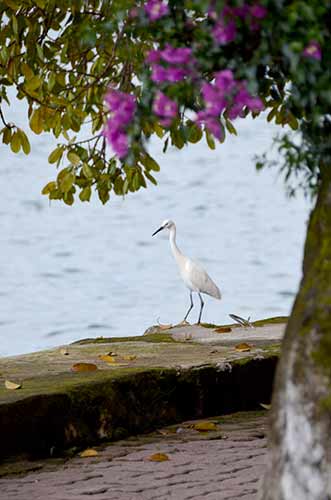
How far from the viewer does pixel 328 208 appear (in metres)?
5.61

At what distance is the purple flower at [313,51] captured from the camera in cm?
497

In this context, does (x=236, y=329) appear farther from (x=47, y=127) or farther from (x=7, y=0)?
(x=7, y=0)

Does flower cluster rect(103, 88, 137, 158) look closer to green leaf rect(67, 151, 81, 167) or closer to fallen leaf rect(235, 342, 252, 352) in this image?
green leaf rect(67, 151, 81, 167)

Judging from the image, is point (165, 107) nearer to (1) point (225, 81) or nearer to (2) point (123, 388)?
(1) point (225, 81)

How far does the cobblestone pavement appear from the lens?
7301 mm

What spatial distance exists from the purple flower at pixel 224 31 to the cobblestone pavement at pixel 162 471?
2.84 meters

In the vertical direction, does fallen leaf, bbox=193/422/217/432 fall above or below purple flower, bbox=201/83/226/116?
below

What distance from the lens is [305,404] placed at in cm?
533

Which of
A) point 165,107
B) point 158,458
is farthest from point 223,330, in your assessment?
point 165,107

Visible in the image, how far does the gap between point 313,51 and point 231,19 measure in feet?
1.32

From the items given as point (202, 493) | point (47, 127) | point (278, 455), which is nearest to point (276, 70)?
point (278, 455)

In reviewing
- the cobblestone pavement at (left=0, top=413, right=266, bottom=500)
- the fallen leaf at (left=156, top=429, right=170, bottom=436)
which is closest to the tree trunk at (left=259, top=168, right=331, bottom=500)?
the cobblestone pavement at (left=0, top=413, right=266, bottom=500)

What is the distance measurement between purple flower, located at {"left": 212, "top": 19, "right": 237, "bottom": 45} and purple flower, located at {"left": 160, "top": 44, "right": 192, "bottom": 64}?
0.14m

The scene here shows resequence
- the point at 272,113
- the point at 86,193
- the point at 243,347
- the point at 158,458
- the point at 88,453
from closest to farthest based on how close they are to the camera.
Answer: the point at 158,458
the point at 88,453
the point at 86,193
the point at 243,347
the point at 272,113
